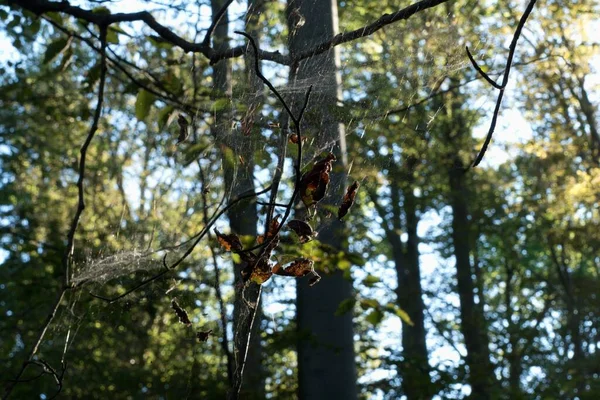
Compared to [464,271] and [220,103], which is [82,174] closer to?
[220,103]

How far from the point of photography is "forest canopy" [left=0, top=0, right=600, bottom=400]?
279 centimetres

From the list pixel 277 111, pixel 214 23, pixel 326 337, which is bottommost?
pixel 326 337

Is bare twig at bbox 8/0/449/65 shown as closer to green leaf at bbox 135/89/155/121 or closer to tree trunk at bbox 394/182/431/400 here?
green leaf at bbox 135/89/155/121

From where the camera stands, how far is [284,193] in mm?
4066

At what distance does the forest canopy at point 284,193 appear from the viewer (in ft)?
9.15

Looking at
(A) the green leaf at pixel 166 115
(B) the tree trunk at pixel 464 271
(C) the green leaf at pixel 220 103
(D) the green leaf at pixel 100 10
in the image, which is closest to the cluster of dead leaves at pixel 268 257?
(C) the green leaf at pixel 220 103

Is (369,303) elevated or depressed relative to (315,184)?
elevated

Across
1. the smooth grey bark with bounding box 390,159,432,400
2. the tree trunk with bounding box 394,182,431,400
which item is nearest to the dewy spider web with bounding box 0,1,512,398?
the tree trunk with bounding box 394,182,431,400

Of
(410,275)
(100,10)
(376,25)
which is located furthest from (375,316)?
(410,275)

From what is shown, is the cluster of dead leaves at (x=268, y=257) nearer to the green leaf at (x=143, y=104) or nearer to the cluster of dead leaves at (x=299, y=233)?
the cluster of dead leaves at (x=299, y=233)

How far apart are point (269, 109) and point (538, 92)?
9903 millimetres

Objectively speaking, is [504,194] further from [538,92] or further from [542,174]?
[538,92]

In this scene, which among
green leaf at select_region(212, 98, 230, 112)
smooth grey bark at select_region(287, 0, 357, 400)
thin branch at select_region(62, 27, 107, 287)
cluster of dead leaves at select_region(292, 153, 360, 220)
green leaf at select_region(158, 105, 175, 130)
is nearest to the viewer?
cluster of dead leaves at select_region(292, 153, 360, 220)

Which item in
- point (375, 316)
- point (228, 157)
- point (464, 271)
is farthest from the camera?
point (464, 271)
